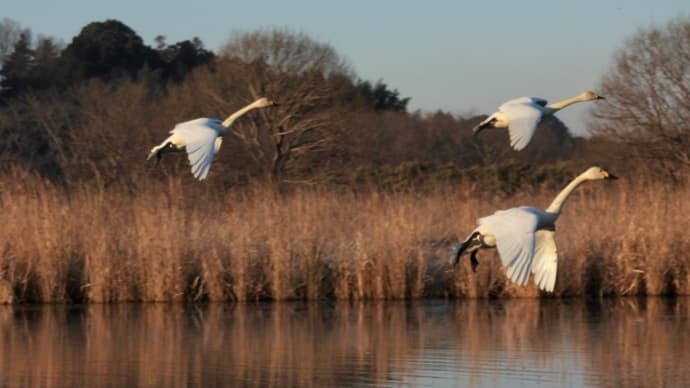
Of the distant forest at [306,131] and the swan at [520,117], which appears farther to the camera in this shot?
the distant forest at [306,131]

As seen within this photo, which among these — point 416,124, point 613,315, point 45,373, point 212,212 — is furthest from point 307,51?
point 45,373

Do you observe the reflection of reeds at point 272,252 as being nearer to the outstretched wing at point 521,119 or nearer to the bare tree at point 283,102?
the outstretched wing at point 521,119

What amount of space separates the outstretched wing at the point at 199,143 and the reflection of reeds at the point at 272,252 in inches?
148

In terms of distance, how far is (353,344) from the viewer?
1408 centimetres

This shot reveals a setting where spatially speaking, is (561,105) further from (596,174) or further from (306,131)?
(306,131)

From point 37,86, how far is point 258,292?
4357 cm

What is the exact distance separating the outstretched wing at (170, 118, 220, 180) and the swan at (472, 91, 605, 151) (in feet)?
7.92

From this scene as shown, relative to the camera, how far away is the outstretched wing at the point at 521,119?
1238 centimetres

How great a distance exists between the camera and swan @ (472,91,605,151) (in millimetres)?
12453

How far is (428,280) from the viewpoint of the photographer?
1805 cm

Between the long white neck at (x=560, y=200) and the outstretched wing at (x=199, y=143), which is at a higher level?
the outstretched wing at (x=199, y=143)

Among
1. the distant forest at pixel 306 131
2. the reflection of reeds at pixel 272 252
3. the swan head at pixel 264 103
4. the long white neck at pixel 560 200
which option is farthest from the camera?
the distant forest at pixel 306 131

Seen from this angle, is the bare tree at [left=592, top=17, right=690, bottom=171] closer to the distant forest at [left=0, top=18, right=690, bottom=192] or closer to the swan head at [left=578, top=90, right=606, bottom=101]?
the distant forest at [left=0, top=18, right=690, bottom=192]

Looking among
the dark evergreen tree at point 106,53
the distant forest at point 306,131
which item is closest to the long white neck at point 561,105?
the distant forest at point 306,131
